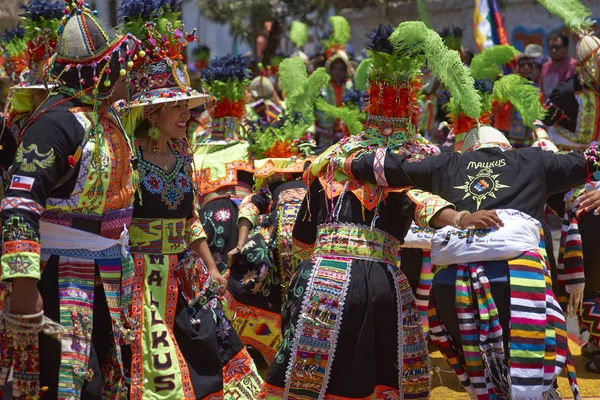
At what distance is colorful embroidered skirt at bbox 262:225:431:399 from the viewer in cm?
464

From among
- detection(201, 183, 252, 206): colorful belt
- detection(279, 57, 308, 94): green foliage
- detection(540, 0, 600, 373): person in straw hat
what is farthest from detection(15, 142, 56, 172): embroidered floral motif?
detection(279, 57, 308, 94): green foliage

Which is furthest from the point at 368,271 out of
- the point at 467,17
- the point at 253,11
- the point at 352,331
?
the point at 253,11

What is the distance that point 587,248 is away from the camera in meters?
6.48

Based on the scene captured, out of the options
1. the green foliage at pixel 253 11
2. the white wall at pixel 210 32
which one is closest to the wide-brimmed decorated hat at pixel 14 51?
the green foliage at pixel 253 11

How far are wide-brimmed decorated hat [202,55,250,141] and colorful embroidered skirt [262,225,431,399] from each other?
3.31 metres

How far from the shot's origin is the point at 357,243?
15.7 feet

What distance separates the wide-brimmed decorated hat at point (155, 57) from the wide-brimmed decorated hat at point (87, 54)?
1.83 feet

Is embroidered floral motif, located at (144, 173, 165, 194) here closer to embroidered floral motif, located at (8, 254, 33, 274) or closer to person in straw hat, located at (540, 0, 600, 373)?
embroidered floral motif, located at (8, 254, 33, 274)

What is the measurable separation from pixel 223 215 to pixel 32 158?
349 cm

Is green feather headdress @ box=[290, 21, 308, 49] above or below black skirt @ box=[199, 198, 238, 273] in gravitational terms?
above

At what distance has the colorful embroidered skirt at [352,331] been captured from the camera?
464 centimetres

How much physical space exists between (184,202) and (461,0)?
11861mm

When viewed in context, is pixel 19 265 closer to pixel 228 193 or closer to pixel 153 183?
pixel 153 183

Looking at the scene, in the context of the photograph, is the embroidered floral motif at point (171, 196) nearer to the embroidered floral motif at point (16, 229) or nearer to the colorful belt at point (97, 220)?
the colorful belt at point (97, 220)
